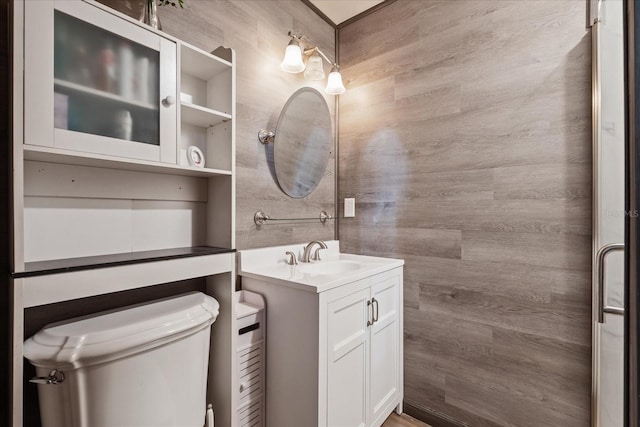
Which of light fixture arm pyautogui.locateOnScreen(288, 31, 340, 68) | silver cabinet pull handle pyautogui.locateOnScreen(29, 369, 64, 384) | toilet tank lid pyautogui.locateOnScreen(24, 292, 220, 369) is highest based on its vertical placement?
light fixture arm pyautogui.locateOnScreen(288, 31, 340, 68)

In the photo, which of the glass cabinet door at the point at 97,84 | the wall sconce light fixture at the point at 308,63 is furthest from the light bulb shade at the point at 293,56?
the glass cabinet door at the point at 97,84

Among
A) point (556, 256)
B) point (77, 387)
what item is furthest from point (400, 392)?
point (77, 387)

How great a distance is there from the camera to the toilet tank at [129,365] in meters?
0.81

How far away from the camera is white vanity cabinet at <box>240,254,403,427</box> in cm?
123

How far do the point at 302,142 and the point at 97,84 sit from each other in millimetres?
1174

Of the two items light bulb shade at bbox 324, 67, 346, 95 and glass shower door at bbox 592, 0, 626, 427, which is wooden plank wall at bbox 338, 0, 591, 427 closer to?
glass shower door at bbox 592, 0, 626, 427

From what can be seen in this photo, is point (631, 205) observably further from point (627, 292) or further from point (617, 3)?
point (617, 3)

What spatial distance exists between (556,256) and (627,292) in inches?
54.4

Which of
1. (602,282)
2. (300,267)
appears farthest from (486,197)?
(300,267)

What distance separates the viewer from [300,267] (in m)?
1.72

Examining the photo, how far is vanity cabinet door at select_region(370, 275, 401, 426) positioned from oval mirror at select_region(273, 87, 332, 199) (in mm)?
784

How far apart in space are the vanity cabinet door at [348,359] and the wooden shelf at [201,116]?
3.00 feet

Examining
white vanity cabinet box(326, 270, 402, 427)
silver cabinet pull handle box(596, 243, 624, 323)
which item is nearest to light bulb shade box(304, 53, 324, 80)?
white vanity cabinet box(326, 270, 402, 427)

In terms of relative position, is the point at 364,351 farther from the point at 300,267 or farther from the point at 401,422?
the point at 401,422
